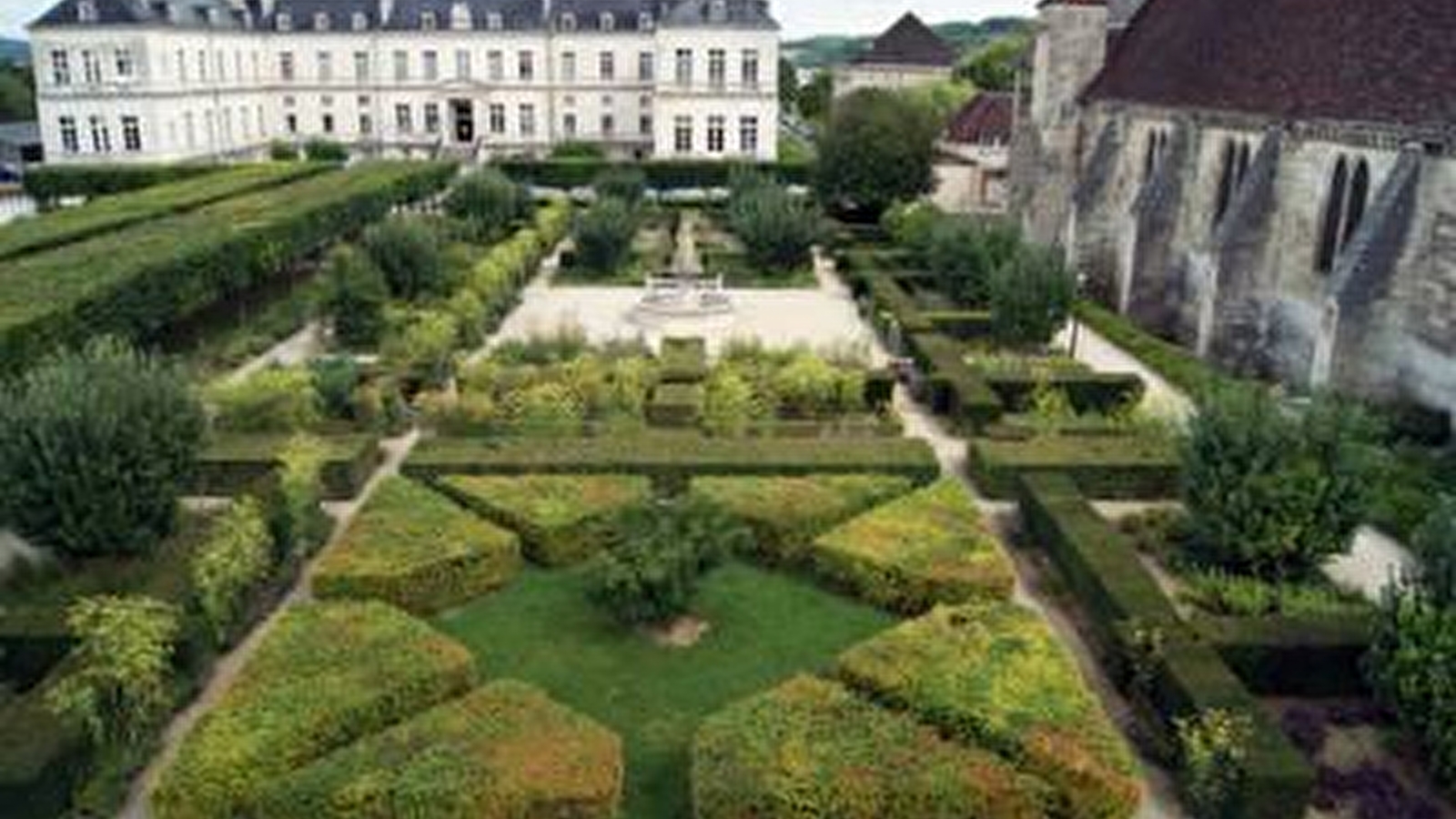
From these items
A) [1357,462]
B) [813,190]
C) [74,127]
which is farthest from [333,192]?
[1357,462]

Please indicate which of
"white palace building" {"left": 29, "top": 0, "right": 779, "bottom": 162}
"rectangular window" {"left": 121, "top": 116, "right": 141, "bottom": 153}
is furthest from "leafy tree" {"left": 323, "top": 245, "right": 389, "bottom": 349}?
"rectangular window" {"left": 121, "top": 116, "right": 141, "bottom": 153}

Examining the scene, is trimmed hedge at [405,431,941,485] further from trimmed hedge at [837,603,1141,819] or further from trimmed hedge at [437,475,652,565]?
trimmed hedge at [837,603,1141,819]

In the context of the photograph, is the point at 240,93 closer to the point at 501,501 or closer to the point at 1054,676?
the point at 501,501

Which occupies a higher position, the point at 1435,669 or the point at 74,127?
the point at 74,127

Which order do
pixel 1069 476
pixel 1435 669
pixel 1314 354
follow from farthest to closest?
pixel 1314 354
pixel 1069 476
pixel 1435 669

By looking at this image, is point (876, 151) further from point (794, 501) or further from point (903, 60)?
point (903, 60)

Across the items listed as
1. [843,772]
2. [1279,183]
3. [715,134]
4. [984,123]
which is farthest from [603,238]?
[984,123]

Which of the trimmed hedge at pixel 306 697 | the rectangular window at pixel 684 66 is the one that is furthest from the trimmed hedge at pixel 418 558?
the rectangular window at pixel 684 66
